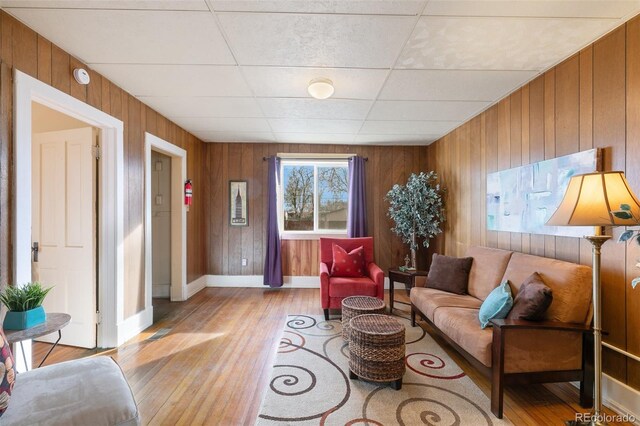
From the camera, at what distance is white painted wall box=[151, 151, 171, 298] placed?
14.4 feet

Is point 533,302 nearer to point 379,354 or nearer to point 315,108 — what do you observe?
point 379,354

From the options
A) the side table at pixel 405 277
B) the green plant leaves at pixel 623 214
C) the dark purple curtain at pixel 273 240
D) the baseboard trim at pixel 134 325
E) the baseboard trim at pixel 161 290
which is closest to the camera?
the green plant leaves at pixel 623 214

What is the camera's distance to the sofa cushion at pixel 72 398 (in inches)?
43.7

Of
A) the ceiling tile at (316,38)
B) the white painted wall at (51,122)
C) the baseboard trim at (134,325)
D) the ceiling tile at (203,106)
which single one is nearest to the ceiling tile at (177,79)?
the ceiling tile at (203,106)

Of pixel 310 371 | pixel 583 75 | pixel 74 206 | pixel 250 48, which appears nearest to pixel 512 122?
pixel 583 75

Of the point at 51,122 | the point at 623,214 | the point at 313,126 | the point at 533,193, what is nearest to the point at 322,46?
the point at 313,126

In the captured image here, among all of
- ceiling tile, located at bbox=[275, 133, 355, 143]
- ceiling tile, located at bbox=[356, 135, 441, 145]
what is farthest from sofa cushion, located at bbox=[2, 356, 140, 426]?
ceiling tile, located at bbox=[356, 135, 441, 145]

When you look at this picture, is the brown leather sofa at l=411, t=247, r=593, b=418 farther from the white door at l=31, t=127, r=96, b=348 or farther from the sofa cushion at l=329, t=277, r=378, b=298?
the white door at l=31, t=127, r=96, b=348

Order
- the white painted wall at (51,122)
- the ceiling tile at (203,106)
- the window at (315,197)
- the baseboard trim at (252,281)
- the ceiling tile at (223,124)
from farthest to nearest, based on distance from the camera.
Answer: the window at (315,197) → the baseboard trim at (252,281) → the ceiling tile at (223,124) → the ceiling tile at (203,106) → the white painted wall at (51,122)

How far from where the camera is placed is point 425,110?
3.28 metres

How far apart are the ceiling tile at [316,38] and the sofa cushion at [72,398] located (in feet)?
6.93

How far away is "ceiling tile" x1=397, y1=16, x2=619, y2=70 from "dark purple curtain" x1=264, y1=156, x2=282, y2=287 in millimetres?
2927

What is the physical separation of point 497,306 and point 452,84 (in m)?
1.98

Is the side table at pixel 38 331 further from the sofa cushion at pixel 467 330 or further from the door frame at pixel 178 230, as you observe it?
the sofa cushion at pixel 467 330
